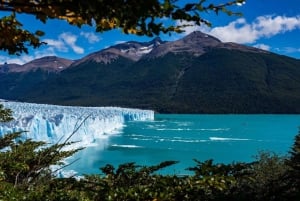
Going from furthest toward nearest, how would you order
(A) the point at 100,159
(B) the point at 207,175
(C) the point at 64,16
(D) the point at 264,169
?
1. (A) the point at 100,159
2. (D) the point at 264,169
3. (B) the point at 207,175
4. (C) the point at 64,16

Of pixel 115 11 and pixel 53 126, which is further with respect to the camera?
pixel 53 126

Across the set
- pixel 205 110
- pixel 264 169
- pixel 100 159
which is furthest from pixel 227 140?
pixel 205 110

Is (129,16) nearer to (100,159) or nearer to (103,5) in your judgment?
(103,5)

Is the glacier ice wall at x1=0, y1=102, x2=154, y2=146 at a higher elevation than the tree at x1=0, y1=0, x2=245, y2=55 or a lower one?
lower

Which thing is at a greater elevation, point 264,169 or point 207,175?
point 207,175

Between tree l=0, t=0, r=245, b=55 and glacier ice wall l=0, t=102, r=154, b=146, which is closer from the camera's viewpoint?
tree l=0, t=0, r=245, b=55

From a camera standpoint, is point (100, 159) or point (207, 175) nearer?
point (207, 175)

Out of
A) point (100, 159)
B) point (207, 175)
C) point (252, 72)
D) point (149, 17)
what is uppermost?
point (252, 72)

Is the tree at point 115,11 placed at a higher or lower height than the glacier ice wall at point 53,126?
higher

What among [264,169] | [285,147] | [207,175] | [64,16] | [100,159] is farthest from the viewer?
[285,147]

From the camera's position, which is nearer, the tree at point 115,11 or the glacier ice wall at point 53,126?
the tree at point 115,11

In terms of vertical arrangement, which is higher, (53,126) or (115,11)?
(115,11)
